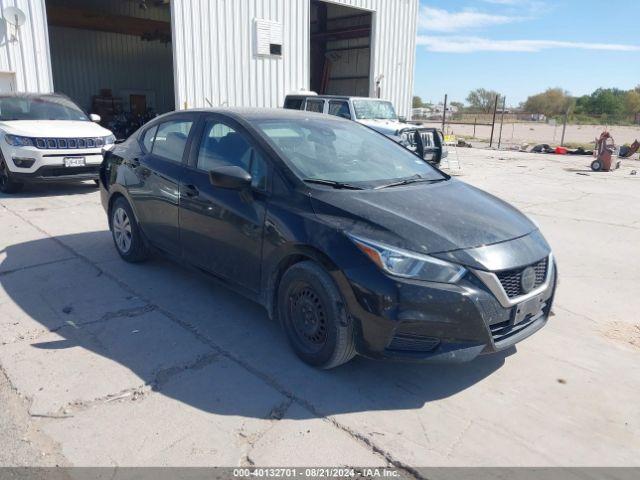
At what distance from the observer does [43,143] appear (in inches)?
323

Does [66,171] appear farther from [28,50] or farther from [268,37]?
[268,37]

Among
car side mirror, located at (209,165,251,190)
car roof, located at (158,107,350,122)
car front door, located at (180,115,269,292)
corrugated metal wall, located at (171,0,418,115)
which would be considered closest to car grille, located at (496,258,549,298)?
car front door, located at (180,115,269,292)

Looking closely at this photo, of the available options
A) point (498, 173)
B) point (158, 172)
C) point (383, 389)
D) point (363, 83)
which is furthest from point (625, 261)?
point (363, 83)

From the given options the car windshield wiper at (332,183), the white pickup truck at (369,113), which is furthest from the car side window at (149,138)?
the white pickup truck at (369,113)

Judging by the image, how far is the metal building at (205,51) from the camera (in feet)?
37.9

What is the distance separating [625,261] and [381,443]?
4.84 metres

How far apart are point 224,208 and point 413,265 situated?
1583 mm

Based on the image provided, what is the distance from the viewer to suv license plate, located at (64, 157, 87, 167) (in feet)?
27.5

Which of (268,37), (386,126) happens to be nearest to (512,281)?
(386,126)

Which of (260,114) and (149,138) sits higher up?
(260,114)

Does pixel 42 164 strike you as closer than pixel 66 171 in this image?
Yes

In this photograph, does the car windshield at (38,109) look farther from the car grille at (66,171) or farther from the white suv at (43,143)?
the car grille at (66,171)

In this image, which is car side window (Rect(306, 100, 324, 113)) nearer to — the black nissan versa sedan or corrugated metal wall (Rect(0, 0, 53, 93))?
corrugated metal wall (Rect(0, 0, 53, 93))

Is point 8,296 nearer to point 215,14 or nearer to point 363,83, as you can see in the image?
point 215,14
